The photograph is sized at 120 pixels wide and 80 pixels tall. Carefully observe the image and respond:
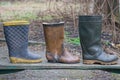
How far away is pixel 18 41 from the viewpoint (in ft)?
11.7

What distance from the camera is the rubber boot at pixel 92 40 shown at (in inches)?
138

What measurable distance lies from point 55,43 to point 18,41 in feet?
1.22

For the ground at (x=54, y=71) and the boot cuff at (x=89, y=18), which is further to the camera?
the ground at (x=54, y=71)

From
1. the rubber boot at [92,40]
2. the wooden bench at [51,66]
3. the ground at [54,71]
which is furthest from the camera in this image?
the ground at [54,71]

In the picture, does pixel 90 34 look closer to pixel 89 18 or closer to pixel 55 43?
pixel 89 18

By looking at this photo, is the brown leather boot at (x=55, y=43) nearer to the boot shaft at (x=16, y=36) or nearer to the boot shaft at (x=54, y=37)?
the boot shaft at (x=54, y=37)

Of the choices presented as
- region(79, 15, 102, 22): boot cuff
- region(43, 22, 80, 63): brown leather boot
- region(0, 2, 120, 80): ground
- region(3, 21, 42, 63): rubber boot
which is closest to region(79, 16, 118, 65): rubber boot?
region(79, 15, 102, 22): boot cuff

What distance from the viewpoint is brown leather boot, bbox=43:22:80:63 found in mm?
3568

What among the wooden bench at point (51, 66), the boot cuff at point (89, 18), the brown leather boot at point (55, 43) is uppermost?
the boot cuff at point (89, 18)

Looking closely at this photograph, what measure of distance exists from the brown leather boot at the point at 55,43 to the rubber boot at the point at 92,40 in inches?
5.2

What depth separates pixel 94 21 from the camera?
353 cm

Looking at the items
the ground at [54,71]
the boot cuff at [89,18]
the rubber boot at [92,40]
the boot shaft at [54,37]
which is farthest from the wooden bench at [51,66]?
the ground at [54,71]

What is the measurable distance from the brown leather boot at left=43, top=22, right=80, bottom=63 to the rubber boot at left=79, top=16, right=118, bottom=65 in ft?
0.43

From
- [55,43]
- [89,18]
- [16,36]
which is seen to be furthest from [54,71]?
[89,18]
